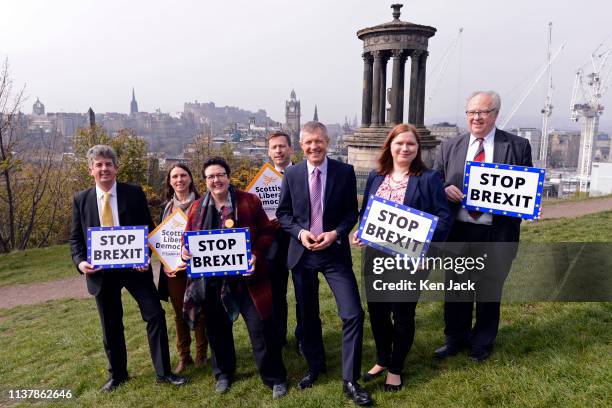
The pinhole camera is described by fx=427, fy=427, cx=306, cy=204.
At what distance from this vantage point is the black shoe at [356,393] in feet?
13.5

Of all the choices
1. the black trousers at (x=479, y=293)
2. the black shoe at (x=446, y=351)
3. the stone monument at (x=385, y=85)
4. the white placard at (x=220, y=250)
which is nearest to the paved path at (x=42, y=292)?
the white placard at (x=220, y=250)

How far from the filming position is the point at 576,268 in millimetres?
7137

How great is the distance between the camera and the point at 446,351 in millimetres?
4840

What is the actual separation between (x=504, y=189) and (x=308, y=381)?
2845mm

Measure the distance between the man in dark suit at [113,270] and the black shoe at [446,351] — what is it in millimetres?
2971

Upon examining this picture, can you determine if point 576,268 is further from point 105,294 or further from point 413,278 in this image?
point 105,294

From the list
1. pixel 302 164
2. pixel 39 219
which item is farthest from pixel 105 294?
pixel 39 219

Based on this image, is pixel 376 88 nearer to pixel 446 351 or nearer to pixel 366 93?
pixel 366 93

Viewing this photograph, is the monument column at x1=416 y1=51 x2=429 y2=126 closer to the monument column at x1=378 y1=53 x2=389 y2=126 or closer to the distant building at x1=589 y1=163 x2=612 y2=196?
the monument column at x1=378 y1=53 x2=389 y2=126

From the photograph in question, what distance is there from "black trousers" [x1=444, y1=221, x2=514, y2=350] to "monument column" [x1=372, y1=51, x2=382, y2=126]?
2314 cm

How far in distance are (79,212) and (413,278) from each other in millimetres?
3765

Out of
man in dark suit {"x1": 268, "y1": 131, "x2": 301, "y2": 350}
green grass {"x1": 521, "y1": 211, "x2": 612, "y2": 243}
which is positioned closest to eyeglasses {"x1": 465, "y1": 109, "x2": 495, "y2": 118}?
man in dark suit {"x1": 268, "y1": 131, "x2": 301, "y2": 350}

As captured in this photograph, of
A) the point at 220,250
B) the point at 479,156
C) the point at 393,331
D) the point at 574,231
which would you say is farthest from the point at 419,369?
the point at 574,231

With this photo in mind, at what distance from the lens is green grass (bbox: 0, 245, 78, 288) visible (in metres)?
15.1
